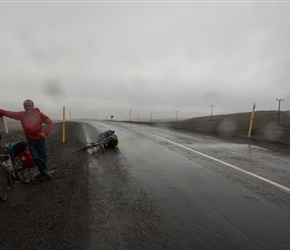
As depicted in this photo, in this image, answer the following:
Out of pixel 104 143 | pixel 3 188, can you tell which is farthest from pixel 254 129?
pixel 3 188

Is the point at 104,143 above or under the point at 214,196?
above

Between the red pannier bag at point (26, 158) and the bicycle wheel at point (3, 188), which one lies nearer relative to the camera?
the bicycle wheel at point (3, 188)

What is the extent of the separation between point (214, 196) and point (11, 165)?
442 cm

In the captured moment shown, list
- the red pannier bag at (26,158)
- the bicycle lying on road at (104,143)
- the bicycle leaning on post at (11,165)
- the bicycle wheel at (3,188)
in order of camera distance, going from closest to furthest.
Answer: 1. the bicycle wheel at (3,188)
2. the bicycle leaning on post at (11,165)
3. the red pannier bag at (26,158)
4. the bicycle lying on road at (104,143)

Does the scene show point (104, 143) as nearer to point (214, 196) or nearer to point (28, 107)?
point (28, 107)


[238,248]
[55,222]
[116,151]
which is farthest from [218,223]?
A: [116,151]

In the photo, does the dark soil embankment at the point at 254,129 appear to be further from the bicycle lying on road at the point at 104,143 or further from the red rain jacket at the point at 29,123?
the red rain jacket at the point at 29,123

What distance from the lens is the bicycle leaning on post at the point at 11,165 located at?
4344mm

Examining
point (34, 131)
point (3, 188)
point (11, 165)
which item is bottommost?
point (3, 188)

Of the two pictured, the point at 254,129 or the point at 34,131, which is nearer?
the point at 34,131

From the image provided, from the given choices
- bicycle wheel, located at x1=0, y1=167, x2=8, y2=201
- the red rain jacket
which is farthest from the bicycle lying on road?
bicycle wheel, located at x1=0, y1=167, x2=8, y2=201

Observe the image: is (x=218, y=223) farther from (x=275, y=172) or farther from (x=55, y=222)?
(x=275, y=172)

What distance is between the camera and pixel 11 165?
4918 mm

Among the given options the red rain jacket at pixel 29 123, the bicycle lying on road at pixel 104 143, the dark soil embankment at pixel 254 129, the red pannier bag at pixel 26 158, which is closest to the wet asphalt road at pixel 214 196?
the bicycle lying on road at pixel 104 143
